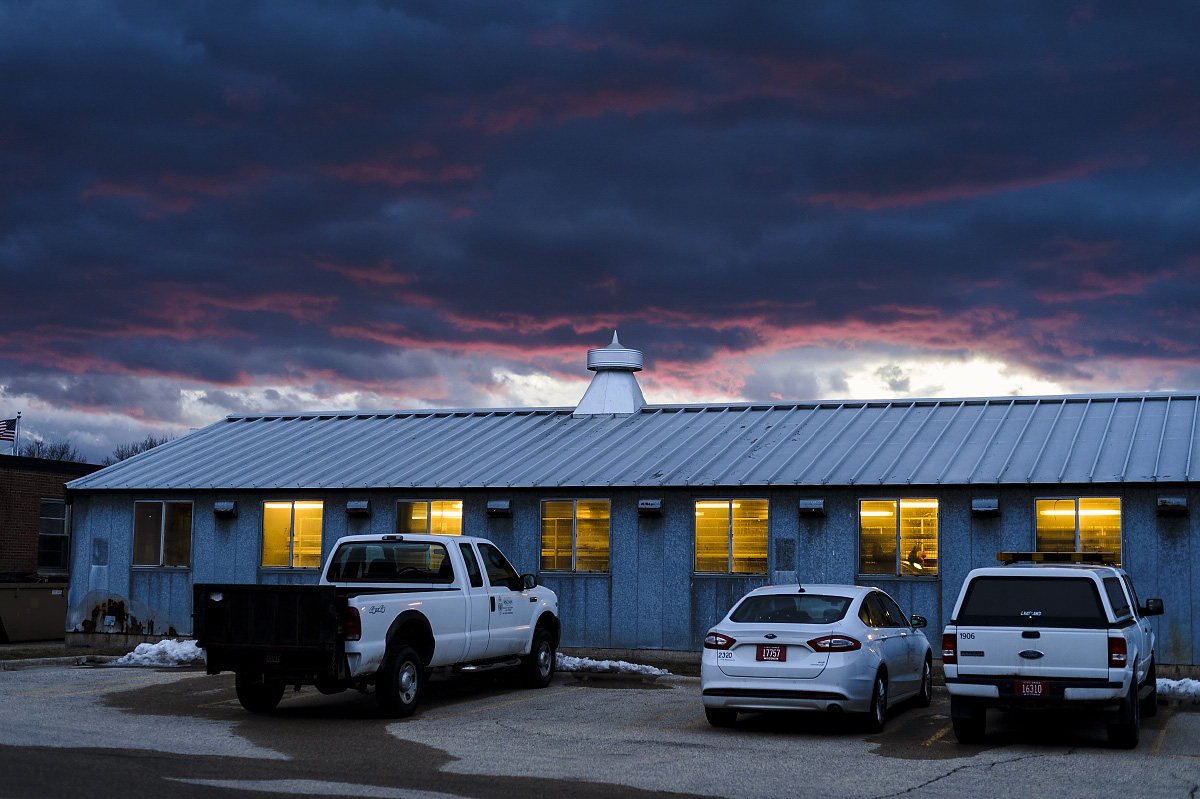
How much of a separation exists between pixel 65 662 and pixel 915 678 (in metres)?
14.5

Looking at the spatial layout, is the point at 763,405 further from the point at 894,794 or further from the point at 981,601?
the point at 894,794

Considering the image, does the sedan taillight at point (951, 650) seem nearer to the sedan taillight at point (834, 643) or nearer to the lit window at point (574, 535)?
the sedan taillight at point (834, 643)

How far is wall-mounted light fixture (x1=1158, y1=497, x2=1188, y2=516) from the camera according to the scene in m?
18.9

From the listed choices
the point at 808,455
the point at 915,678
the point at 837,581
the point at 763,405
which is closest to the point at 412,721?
the point at 915,678

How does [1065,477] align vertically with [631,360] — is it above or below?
below

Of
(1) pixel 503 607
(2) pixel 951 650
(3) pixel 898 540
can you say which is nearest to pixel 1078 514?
(3) pixel 898 540

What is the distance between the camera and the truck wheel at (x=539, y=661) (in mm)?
17469

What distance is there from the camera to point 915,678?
1529 centimetres

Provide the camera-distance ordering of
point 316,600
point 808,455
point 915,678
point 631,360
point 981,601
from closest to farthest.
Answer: point 981,601 → point 316,600 → point 915,678 → point 808,455 → point 631,360

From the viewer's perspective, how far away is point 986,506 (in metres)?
20.0

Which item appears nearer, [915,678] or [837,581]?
[915,678]

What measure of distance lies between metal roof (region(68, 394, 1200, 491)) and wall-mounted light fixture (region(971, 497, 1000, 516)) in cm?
32

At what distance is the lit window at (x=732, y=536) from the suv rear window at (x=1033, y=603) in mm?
8981

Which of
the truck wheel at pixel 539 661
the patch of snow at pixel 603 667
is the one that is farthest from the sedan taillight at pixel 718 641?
the patch of snow at pixel 603 667
